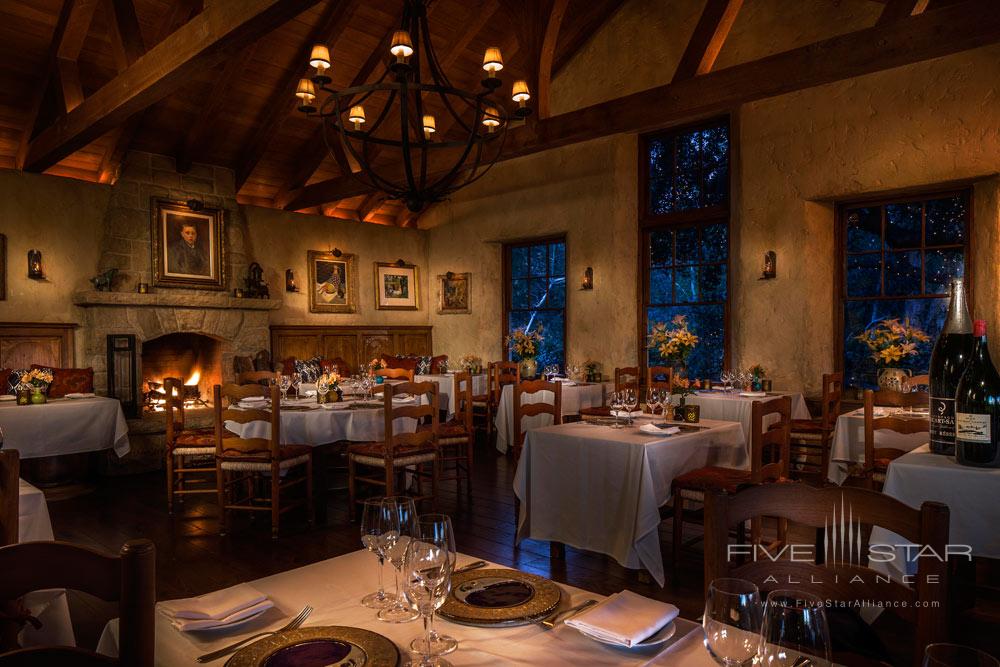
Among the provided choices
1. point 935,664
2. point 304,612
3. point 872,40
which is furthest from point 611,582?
point 872,40

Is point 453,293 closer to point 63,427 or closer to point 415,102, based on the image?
point 63,427

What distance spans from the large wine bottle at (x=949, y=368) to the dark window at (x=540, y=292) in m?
6.62

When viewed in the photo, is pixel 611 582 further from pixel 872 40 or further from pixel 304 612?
pixel 872 40

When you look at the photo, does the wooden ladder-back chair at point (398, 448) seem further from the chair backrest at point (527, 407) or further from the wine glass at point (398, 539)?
the wine glass at point (398, 539)

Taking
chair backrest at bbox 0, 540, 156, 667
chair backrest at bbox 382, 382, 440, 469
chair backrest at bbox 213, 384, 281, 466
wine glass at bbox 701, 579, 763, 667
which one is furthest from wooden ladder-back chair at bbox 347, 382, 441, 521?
wine glass at bbox 701, 579, 763, 667

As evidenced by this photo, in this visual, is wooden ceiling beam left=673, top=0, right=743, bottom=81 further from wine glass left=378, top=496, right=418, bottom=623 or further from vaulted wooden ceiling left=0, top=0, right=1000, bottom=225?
wine glass left=378, top=496, right=418, bottom=623

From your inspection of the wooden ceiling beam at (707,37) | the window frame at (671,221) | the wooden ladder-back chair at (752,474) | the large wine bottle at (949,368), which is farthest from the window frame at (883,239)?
the large wine bottle at (949,368)

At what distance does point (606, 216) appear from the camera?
8.41 m

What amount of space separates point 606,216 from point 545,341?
2.04m

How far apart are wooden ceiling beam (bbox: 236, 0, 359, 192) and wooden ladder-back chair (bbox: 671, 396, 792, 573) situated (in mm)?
5963

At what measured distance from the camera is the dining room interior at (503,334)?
1.32m

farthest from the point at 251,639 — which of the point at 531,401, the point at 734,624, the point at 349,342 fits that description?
the point at 349,342

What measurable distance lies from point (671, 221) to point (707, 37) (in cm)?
262

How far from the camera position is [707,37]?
5.52 meters
